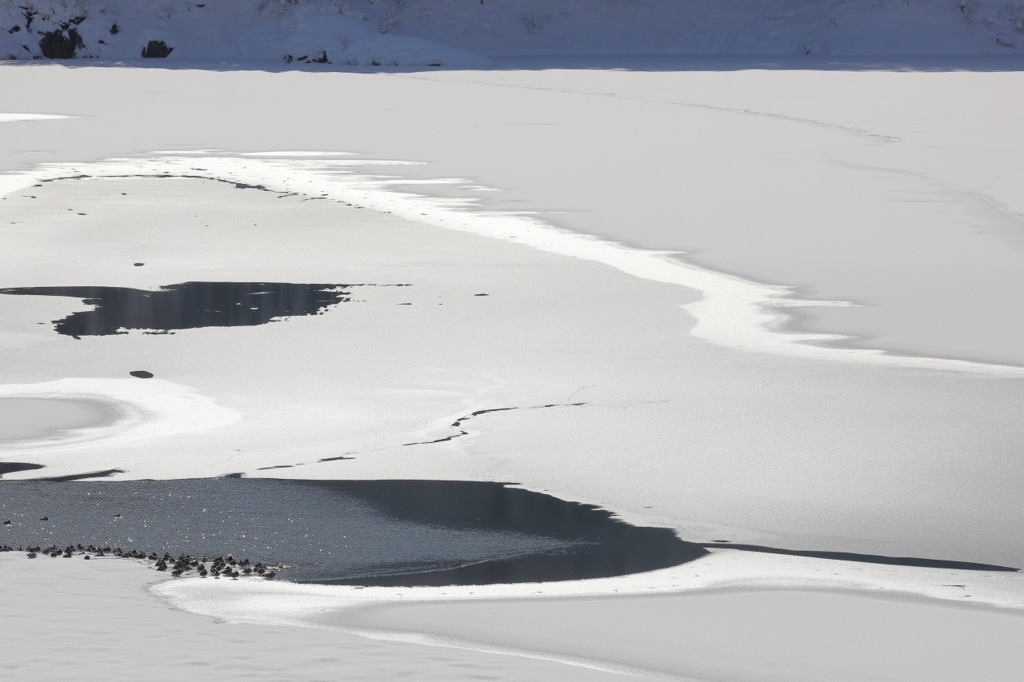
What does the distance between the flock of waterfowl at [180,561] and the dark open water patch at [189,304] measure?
10.9 ft

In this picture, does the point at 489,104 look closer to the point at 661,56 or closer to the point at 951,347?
the point at 661,56

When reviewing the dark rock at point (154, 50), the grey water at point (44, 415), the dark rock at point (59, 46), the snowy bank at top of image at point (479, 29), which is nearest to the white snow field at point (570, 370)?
the grey water at point (44, 415)

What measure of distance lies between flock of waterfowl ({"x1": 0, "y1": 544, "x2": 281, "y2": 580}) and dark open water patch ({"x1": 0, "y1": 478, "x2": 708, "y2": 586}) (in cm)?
6

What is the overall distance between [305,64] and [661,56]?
6.86 metres

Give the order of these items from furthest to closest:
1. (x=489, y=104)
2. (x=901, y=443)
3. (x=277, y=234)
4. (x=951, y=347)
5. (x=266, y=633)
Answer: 1. (x=489, y=104)
2. (x=277, y=234)
3. (x=951, y=347)
4. (x=901, y=443)
5. (x=266, y=633)

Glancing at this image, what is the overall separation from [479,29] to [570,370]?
27758mm

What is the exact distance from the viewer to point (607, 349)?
7.70m

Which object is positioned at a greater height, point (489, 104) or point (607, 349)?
point (489, 104)

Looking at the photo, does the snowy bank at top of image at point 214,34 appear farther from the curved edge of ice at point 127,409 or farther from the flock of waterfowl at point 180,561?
the flock of waterfowl at point 180,561

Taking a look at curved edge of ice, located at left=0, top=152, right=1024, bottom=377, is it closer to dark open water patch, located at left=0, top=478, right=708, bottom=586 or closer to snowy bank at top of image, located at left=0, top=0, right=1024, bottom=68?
dark open water patch, located at left=0, top=478, right=708, bottom=586

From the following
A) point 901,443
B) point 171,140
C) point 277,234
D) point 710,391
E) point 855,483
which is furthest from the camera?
point 171,140

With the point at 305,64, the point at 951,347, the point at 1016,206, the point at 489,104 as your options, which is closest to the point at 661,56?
the point at 305,64

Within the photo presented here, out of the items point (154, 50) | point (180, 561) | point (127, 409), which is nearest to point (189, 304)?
point (127, 409)

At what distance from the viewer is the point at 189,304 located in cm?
891
